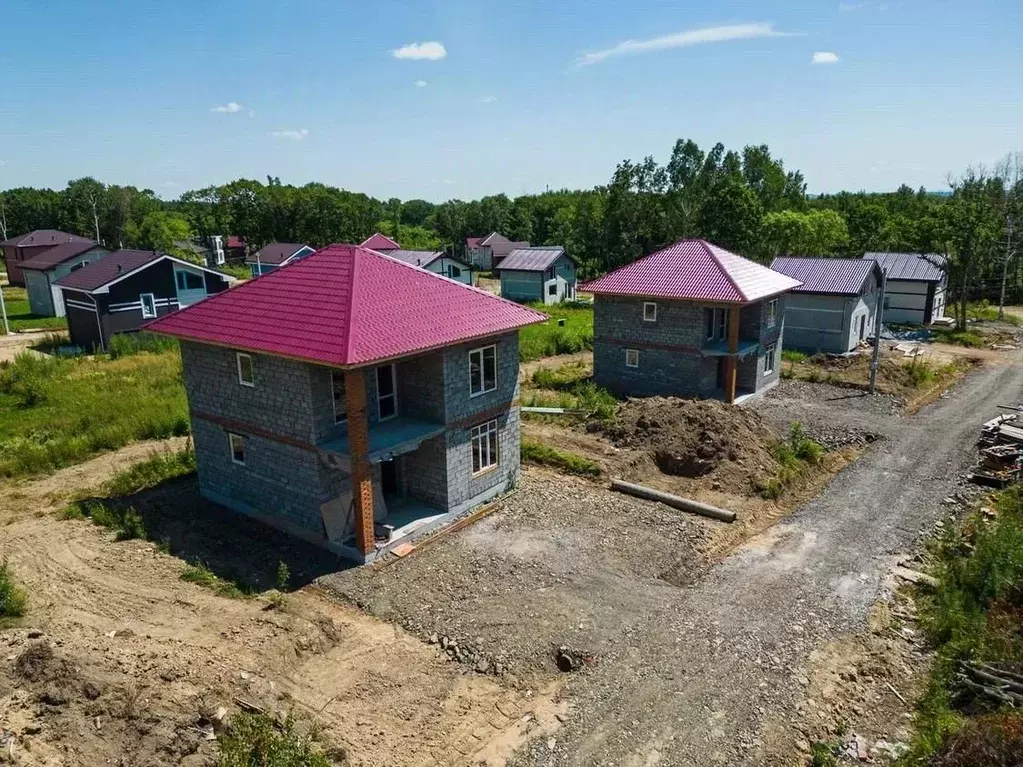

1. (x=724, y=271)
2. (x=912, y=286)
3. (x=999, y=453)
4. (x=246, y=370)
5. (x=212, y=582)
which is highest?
(x=724, y=271)

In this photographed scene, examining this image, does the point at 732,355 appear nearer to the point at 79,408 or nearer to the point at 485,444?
the point at 485,444

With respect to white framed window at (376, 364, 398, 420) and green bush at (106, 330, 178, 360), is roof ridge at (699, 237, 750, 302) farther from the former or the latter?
green bush at (106, 330, 178, 360)

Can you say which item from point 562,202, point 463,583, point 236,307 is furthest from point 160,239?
point 463,583

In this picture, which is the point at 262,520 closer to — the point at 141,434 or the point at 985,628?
the point at 141,434

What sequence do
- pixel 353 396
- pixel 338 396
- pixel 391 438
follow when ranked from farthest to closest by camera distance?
pixel 391 438, pixel 338 396, pixel 353 396

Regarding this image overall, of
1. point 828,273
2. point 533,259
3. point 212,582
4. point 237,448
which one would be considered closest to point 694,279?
point 828,273

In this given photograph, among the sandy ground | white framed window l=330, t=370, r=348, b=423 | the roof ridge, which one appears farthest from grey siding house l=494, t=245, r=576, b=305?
the sandy ground

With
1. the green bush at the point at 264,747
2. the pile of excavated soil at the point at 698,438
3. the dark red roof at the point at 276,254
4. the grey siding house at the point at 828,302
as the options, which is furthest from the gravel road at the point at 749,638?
the dark red roof at the point at 276,254
